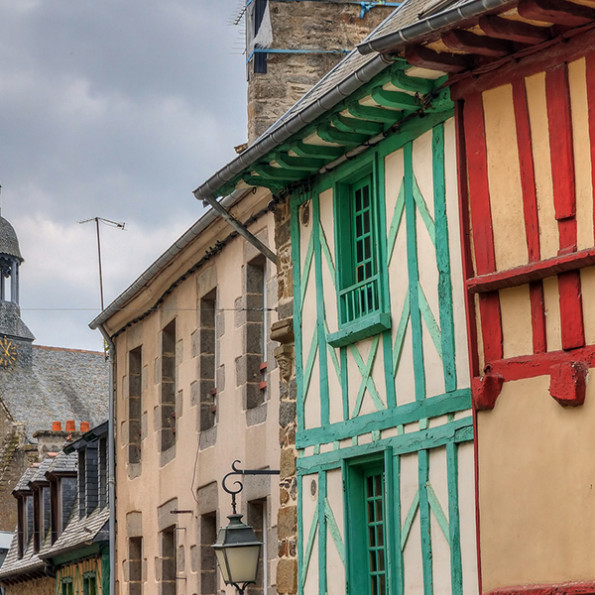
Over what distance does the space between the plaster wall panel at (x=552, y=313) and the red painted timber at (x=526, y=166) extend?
18 cm

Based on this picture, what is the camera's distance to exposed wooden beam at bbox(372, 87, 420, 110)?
9031 mm

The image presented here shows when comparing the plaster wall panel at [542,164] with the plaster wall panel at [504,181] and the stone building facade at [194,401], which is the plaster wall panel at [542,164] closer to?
the plaster wall panel at [504,181]

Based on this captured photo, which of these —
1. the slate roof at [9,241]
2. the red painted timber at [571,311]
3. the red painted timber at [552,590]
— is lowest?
the red painted timber at [552,590]

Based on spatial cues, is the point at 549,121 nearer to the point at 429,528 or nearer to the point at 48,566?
the point at 429,528

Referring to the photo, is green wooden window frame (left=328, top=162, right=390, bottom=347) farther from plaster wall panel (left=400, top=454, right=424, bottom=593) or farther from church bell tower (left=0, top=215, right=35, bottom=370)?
church bell tower (left=0, top=215, right=35, bottom=370)

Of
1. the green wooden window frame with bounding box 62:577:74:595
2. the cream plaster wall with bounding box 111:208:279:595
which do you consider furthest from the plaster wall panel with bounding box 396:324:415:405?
the green wooden window frame with bounding box 62:577:74:595

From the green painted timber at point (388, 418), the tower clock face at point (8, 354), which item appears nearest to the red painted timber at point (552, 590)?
the green painted timber at point (388, 418)

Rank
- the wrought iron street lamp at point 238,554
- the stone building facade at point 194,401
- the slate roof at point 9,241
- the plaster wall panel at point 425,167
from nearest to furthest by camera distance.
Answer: the plaster wall panel at point 425,167, the wrought iron street lamp at point 238,554, the stone building facade at point 194,401, the slate roof at point 9,241

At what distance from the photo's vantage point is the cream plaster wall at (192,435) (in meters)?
12.1

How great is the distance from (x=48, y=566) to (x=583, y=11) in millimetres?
17044

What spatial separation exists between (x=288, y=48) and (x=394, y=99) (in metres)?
5.84

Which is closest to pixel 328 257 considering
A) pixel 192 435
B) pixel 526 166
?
pixel 526 166

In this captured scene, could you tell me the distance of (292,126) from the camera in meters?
Result: 9.67

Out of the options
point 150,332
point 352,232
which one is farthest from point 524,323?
point 150,332
